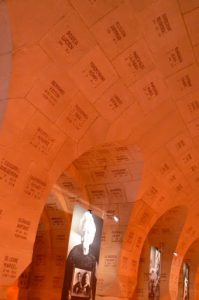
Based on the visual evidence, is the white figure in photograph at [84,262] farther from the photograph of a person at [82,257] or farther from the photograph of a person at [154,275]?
the photograph of a person at [154,275]

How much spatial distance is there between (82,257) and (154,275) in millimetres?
4779

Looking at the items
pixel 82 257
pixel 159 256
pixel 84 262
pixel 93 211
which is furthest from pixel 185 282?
pixel 82 257

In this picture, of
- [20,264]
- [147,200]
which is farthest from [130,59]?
[147,200]

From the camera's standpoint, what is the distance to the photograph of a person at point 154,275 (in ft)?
37.2

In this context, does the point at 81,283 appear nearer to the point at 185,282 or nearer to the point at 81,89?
the point at 81,89

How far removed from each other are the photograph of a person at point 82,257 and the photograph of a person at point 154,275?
13.3ft

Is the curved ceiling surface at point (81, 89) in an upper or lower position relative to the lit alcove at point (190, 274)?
upper

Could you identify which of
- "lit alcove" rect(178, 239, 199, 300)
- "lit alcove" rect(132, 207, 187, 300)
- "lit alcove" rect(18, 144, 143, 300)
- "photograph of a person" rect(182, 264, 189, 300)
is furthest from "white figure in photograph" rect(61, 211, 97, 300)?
"photograph of a person" rect(182, 264, 189, 300)

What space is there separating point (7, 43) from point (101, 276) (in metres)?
5.90

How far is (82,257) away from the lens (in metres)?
7.40

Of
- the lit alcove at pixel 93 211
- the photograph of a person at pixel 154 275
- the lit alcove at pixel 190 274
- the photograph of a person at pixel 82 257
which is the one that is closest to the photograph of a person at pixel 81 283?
the photograph of a person at pixel 82 257

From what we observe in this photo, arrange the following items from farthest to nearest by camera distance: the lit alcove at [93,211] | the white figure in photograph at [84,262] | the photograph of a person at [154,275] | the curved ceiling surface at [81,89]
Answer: the photograph of a person at [154,275]
the lit alcove at [93,211]
the white figure in photograph at [84,262]
the curved ceiling surface at [81,89]

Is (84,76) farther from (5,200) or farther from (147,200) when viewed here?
(147,200)

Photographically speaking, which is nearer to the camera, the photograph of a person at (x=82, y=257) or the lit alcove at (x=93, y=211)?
the photograph of a person at (x=82, y=257)
